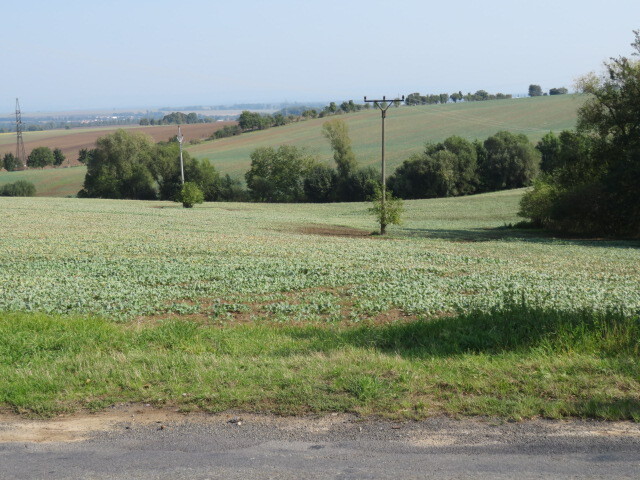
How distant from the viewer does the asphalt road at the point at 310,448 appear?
5098 millimetres

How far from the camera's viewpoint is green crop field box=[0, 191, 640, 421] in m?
6.62

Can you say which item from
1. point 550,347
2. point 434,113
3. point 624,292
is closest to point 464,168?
point 434,113

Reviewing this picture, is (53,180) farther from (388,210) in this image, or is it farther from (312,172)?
(388,210)

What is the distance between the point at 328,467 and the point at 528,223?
151 feet

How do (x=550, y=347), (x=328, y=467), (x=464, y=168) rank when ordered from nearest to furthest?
(x=328, y=467)
(x=550, y=347)
(x=464, y=168)

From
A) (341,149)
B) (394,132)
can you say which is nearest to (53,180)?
(341,149)

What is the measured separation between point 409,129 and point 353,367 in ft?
413

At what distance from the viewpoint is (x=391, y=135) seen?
12631 cm

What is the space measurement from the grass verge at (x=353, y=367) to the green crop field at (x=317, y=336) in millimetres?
23

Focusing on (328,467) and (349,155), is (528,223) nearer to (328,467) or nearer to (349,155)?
(328,467)

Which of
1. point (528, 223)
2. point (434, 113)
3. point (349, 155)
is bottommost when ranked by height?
point (528, 223)

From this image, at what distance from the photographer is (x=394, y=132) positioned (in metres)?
129

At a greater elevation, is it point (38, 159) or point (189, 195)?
point (38, 159)

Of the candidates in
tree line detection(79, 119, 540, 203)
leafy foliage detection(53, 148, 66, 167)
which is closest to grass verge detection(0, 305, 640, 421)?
tree line detection(79, 119, 540, 203)
